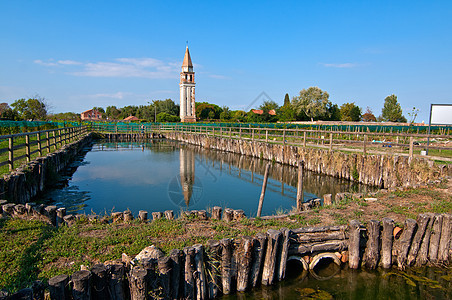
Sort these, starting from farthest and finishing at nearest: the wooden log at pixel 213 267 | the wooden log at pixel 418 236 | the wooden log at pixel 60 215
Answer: the wooden log at pixel 60 215 < the wooden log at pixel 418 236 < the wooden log at pixel 213 267

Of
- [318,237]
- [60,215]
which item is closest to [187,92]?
[60,215]

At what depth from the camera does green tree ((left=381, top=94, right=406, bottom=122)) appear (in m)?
71.7

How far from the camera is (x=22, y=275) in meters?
3.83

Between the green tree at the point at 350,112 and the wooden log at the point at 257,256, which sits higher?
the green tree at the point at 350,112

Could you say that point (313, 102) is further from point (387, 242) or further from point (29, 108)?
point (387, 242)

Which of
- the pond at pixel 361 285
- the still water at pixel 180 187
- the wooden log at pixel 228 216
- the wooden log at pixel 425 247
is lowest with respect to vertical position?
the pond at pixel 361 285

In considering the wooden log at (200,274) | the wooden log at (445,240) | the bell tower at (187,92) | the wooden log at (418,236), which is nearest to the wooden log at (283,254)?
the wooden log at (200,274)

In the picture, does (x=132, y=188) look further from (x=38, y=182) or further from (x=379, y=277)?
(x=379, y=277)

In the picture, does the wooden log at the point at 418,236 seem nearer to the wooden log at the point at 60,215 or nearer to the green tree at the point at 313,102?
the wooden log at the point at 60,215

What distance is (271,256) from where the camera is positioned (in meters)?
4.85

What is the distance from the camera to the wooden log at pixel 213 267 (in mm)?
4477

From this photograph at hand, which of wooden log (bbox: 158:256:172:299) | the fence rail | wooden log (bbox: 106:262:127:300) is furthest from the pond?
the fence rail

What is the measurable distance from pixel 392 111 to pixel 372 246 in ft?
256

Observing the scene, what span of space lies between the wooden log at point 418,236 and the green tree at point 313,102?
245 feet
